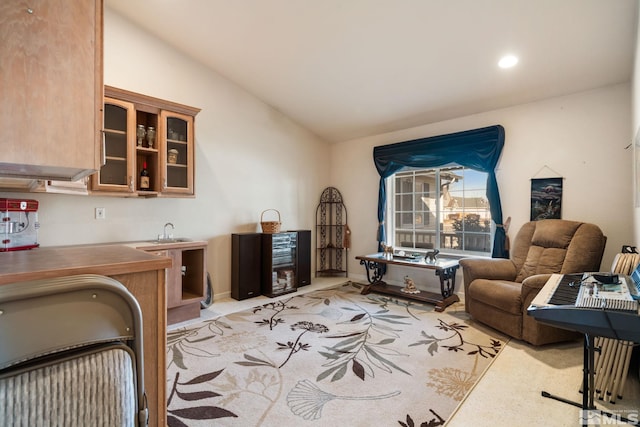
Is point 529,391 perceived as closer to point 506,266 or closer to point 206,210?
point 506,266

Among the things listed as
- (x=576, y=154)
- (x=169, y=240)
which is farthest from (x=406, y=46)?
(x=169, y=240)

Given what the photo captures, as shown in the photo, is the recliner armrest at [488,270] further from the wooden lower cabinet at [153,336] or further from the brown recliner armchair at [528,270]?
Answer: the wooden lower cabinet at [153,336]

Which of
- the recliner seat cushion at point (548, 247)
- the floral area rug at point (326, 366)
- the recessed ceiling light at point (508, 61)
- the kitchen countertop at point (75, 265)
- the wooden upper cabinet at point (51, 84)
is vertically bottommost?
the floral area rug at point (326, 366)

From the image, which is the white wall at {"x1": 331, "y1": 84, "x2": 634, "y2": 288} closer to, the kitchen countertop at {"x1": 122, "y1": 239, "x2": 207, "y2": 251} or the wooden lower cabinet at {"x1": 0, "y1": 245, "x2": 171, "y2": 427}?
the kitchen countertop at {"x1": 122, "y1": 239, "x2": 207, "y2": 251}

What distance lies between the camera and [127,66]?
336 cm

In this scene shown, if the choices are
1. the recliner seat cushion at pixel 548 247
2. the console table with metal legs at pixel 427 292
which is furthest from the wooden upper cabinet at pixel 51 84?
the recliner seat cushion at pixel 548 247

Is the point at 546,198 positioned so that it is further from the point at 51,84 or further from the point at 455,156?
the point at 51,84

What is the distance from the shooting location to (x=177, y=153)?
346 cm

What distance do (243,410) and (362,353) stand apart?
108 centimetres

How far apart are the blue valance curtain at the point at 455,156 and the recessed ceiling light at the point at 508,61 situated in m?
0.88

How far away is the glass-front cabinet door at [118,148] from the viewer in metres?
2.97

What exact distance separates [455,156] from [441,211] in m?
0.84

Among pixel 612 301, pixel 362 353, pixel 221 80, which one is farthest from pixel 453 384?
pixel 221 80

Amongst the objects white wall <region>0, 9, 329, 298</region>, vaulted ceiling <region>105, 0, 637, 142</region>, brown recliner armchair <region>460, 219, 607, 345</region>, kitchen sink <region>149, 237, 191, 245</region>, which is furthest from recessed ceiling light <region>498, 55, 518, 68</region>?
kitchen sink <region>149, 237, 191, 245</region>
